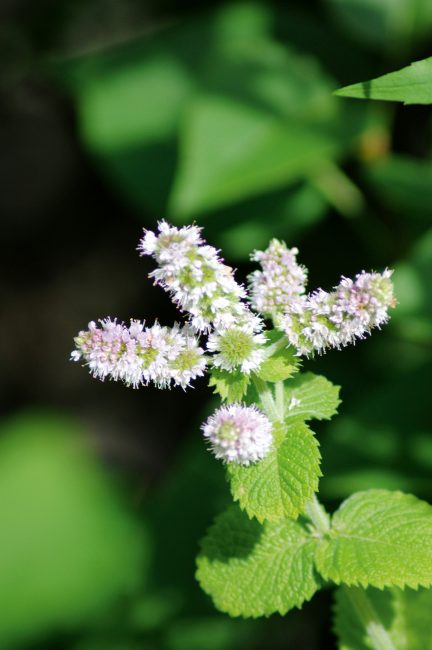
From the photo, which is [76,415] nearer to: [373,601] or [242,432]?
[373,601]

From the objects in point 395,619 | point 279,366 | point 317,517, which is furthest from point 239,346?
point 395,619

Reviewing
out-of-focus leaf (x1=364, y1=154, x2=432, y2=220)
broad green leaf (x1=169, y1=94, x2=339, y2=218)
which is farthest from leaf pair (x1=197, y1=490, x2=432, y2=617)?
out-of-focus leaf (x1=364, y1=154, x2=432, y2=220)

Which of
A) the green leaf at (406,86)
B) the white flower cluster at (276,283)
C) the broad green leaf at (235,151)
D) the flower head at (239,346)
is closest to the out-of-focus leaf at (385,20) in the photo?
the broad green leaf at (235,151)

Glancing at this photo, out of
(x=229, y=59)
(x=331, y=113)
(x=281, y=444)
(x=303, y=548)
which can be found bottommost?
(x=303, y=548)

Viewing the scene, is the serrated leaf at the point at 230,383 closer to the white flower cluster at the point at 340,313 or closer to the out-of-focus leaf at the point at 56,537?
the white flower cluster at the point at 340,313

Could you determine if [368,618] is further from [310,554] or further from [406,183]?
[406,183]

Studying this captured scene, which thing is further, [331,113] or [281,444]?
[331,113]

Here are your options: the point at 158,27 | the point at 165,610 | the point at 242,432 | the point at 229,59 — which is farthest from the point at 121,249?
the point at 242,432
